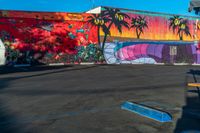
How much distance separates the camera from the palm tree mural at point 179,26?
1363 inches

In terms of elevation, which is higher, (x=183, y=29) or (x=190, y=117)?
(x=183, y=29)

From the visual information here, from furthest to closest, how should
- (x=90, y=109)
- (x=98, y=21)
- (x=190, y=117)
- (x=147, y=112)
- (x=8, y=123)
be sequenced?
(x=98, y=21) < (x=90, y=109) < (x=147, y=112) < (x=190, y=117) < (x=8, y=123)

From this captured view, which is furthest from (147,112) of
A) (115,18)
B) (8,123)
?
(115,18)

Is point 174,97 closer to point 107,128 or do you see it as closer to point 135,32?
point 107,128

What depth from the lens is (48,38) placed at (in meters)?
26.9

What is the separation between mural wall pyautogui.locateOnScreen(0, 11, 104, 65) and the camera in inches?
995

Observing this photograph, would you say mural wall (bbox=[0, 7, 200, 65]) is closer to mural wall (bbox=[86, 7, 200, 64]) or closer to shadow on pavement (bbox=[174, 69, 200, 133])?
mural wall (bbox=[86, 7, 200, 64])

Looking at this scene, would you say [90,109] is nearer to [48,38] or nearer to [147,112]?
[147,112]

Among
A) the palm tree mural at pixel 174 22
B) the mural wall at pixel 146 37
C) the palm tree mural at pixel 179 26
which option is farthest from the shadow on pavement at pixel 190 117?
the palm tree mural at pixel 179 26

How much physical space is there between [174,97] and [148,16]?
23.3 metres

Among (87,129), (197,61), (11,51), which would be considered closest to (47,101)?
(87,129)

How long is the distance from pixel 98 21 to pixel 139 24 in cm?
515

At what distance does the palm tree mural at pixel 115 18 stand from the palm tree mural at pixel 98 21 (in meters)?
0.37

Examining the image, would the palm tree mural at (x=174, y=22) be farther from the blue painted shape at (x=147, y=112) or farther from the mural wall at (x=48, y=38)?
the blue painted shape at (x=147, y=112)
